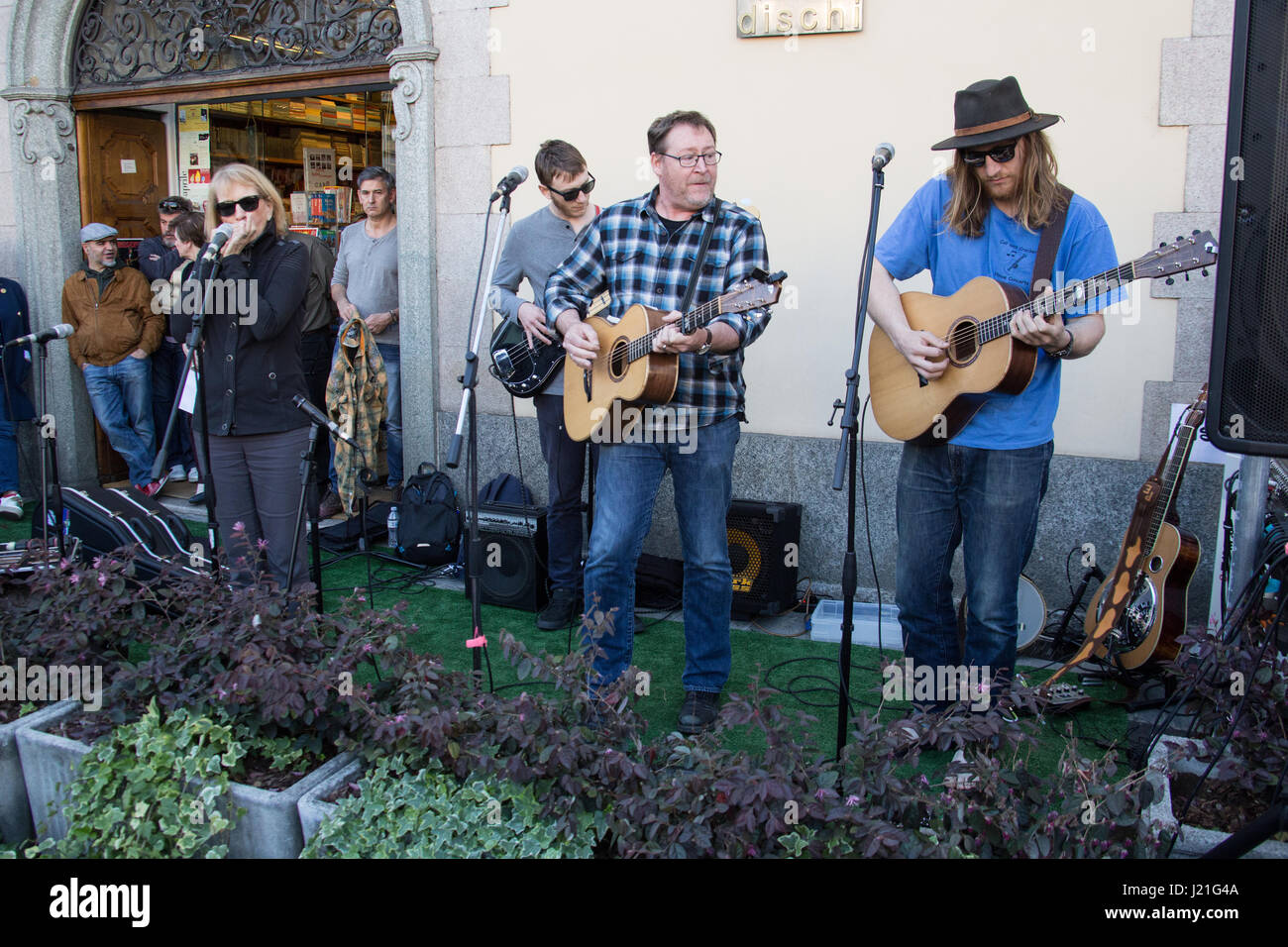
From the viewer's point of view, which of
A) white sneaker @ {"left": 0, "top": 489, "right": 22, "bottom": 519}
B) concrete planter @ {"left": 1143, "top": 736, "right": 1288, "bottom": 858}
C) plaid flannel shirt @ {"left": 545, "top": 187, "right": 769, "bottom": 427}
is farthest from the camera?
white sneaker @ {"left": 0, "top": 489, "right": 22, "bottom": 519}

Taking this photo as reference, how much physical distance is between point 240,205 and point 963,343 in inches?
104

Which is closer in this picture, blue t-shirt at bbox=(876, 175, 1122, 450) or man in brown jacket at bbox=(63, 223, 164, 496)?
blue t-shirt at bbox=(876, 175, 1122, 450)

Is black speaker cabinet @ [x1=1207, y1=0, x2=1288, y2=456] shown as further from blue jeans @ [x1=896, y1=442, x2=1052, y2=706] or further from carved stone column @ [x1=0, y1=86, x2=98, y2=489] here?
carved stone column @ [x1=0, y1=86, x2=98, y2=489]

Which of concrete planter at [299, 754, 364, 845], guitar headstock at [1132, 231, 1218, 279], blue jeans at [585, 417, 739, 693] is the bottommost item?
concrete planter at [299, 754, 364, 845]

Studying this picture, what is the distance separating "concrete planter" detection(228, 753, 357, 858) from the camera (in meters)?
2.59

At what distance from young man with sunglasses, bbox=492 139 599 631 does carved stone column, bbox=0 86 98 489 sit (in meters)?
4.20

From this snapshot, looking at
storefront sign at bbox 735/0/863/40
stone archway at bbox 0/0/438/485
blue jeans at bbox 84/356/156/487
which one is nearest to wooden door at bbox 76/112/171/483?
stone archway at bbox 0/0/438/485

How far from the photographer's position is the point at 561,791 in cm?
244

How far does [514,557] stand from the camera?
5051mm

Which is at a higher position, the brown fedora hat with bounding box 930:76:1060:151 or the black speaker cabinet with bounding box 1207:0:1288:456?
the brown fedora hat with bounding box 930:76:1060:151

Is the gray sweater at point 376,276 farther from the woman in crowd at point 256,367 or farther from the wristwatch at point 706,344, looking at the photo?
the wristwatch at point 706,344

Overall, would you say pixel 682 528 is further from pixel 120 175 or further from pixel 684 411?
pixel 120 175
